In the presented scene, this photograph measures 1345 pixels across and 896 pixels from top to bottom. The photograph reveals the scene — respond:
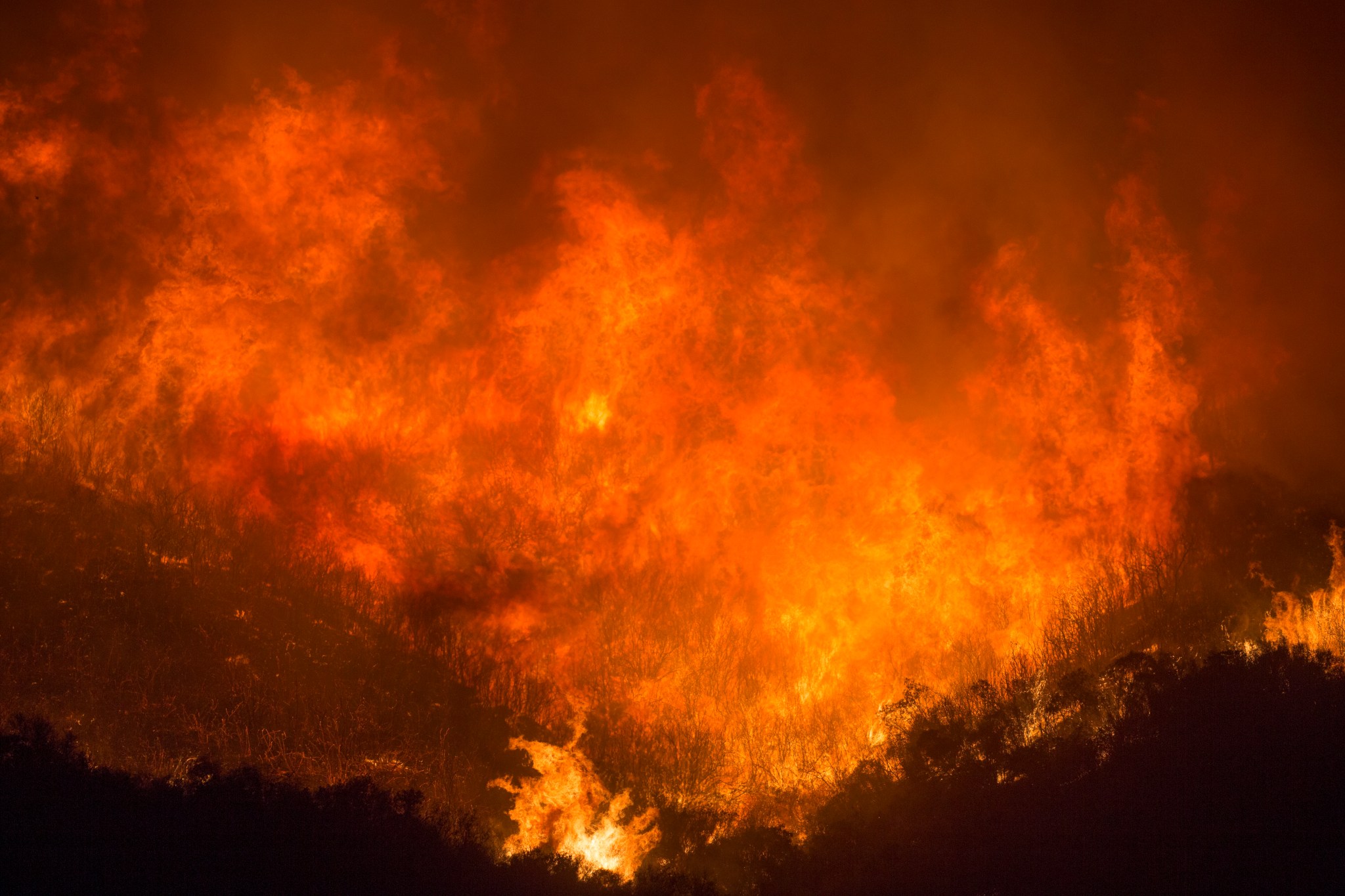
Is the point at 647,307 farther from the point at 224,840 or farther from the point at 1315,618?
the point at 1315,618

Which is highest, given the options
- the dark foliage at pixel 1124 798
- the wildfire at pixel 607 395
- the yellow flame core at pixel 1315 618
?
→ the wildfire at pixel 607 395

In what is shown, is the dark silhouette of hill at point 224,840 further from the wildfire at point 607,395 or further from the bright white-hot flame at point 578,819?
the wildfire at point 607,395

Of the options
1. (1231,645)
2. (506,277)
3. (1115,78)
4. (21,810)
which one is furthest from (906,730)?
(1115,78)

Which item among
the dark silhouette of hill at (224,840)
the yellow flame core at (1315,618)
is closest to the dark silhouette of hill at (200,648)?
the dark silhouette of hill at (224,840)

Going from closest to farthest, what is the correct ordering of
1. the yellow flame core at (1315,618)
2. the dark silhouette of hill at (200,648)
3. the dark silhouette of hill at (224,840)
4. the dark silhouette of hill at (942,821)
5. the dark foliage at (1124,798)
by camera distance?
1. the dark silhouette of hill at (224,840)
2. the dark silhouette of hill at (942,821)
3. the dark foliage at (1124,798)
4. the dark silhouette of hill at (200,648)
5. the yellow flame core at (1315,618)

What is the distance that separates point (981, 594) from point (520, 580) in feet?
19.5

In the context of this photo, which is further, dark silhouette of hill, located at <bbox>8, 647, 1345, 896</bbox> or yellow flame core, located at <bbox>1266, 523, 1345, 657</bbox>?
yellow flame core, located at <bbox>1266, 523, 1345, 657</bbox>

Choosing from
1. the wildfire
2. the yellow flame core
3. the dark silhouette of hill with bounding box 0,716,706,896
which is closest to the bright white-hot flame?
the dark silhouette of hill with bounding box 0,716,706,896

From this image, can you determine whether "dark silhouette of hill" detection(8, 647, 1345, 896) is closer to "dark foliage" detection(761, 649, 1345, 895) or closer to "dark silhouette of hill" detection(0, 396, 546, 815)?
"dark foliage" detection(761, 649, 1345, 895)

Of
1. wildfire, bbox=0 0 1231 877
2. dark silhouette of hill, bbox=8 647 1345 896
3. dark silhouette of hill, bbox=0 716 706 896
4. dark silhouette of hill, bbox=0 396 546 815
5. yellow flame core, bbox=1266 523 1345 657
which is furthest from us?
wildfire, bbox=0 0 1231 877

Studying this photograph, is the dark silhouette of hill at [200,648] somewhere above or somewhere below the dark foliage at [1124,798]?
above

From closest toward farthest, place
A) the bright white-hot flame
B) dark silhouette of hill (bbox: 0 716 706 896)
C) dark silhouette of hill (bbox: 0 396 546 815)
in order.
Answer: dark silhouette of hill (bbox: 0 716 706 896) < dark silhouette of hill (bbox: 0 396 546 815) < the bright white-hot flame

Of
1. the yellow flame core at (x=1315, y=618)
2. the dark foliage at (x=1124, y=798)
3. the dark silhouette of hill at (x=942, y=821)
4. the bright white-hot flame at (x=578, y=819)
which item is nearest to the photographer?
the dark silhouette of hill at (x=942, y=821)

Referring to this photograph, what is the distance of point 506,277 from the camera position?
11281 mm
